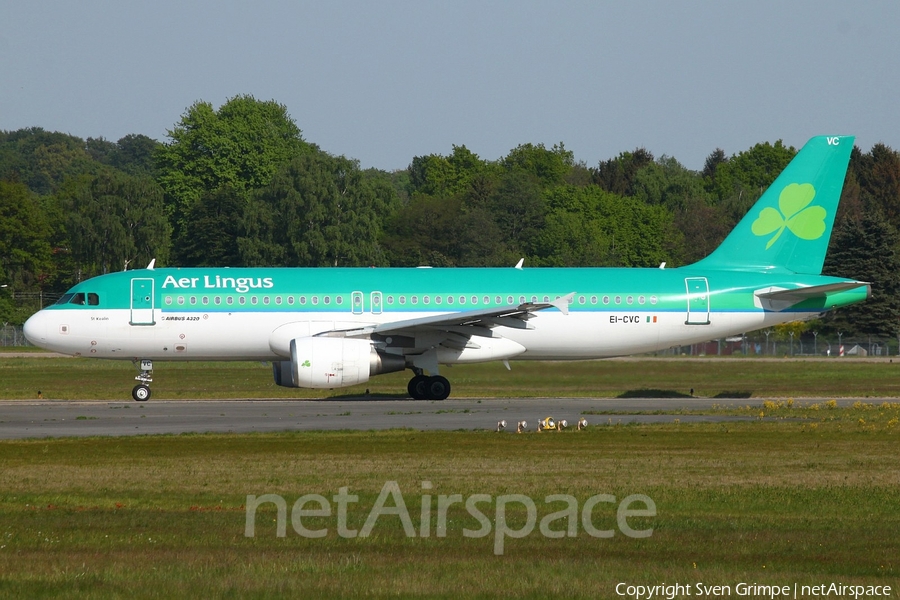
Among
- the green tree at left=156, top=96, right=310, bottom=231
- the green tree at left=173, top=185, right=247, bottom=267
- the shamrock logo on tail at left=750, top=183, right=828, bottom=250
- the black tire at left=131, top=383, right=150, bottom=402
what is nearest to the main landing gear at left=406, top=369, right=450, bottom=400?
the black tire at left=131, top=383, right=150, bottom=402

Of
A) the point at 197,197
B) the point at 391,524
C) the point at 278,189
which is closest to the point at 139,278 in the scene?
the point at 391,524

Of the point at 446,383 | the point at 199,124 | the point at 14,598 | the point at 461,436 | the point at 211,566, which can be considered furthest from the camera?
the point at 199,124

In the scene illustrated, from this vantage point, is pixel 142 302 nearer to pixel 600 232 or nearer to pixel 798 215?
pixel 798 215

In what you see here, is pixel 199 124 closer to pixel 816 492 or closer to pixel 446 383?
pixel 446 383

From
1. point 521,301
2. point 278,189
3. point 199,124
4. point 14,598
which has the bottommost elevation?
point 14,598

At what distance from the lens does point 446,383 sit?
31.5 meters

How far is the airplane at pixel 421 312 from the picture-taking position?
31.2 meters

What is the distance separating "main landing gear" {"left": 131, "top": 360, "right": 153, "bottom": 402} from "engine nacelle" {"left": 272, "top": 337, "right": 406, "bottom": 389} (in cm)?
414

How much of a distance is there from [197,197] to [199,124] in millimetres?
9236

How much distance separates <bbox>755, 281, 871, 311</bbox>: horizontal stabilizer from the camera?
103 ft

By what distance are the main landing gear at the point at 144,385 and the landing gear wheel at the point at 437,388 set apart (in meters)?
7.24

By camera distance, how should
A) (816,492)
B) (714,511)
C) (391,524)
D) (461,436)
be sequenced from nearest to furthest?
(391,524), (714,511), (816,492), (461,436)

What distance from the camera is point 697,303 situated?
32344 millimetres

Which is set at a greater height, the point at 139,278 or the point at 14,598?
the point at 139,278
